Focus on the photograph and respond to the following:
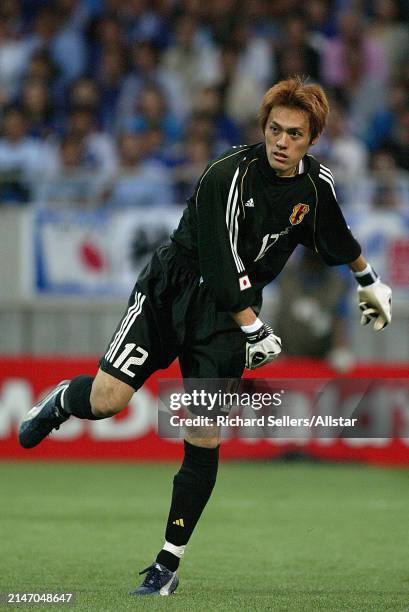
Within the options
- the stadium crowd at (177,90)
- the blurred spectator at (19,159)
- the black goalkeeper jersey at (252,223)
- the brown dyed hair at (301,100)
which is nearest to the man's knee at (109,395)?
the black goalkeeper jersey at (252,223)

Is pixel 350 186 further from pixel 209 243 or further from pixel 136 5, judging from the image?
pixel 209 243

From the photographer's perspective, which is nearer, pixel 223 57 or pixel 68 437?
pixel 68 437

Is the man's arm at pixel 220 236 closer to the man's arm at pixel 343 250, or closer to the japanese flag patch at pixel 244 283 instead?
the japanese flag patch at pixel 244 283

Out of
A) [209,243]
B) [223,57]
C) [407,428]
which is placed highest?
[223,57]

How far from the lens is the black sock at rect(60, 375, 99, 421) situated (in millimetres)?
5570

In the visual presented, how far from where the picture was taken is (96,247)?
11.9 meters

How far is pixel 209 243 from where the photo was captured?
518 cm

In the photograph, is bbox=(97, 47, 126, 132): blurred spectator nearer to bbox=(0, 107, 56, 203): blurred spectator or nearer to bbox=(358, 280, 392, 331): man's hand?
bbox=(0, 107, 56, 203): blurred spectator

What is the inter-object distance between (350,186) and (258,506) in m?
4.35

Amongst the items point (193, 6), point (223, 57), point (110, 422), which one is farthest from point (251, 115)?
point (110, 422)

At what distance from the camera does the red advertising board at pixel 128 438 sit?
1078 cm

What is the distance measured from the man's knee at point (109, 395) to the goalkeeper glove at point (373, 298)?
1.20 m

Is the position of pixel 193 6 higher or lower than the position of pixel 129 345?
higher

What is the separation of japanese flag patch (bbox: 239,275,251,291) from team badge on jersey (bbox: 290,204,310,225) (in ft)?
1.17
